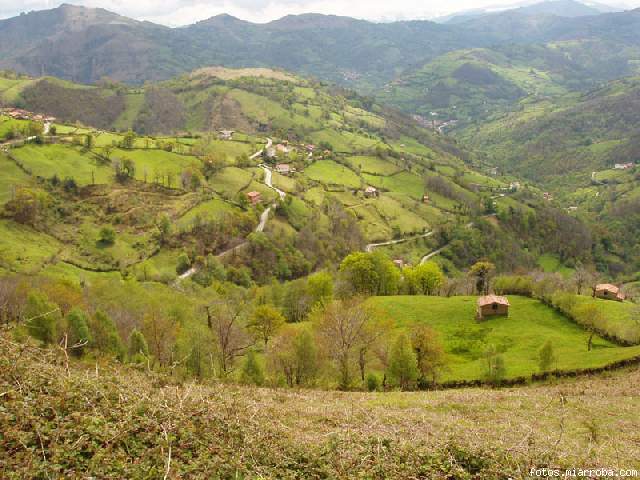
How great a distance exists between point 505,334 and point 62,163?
130 m

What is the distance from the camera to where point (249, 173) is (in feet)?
557

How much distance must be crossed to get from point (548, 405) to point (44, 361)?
99.8 ft

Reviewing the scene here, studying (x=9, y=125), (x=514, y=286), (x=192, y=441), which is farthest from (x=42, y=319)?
(x=9, y=125)

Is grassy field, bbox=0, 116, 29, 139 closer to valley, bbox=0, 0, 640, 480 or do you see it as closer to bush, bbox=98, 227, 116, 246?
valley, bbox=0, 0, 640, 480

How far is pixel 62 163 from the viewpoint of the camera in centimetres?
13262

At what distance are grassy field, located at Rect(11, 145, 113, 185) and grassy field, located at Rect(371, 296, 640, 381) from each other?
3906 inches

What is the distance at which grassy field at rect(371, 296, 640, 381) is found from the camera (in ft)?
178

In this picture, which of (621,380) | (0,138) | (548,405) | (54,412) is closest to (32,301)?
(54,412)

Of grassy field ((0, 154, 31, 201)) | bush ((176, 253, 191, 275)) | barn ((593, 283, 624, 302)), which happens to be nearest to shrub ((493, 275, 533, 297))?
barn ((593, 283, 624, 302))

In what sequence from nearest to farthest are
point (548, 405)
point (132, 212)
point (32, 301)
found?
1. point (548, 405)
2. point (32, 301)
3. point (132, 212)

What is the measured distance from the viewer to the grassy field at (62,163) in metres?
127

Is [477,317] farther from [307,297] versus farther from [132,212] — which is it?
[132,212]

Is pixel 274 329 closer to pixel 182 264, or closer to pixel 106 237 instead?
pixel 182 264

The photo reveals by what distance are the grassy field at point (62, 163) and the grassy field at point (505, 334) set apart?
3906 inches
